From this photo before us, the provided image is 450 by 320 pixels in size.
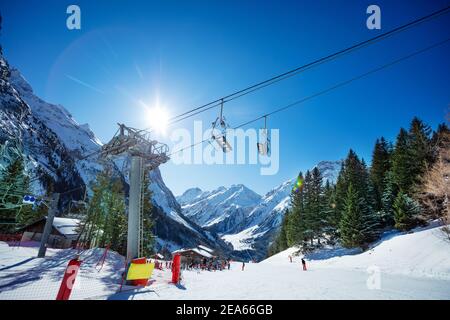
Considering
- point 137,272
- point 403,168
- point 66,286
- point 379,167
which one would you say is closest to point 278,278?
point 137,272

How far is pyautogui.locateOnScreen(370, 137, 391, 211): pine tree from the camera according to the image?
162 feet

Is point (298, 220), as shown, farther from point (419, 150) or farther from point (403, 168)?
point (419, 150)

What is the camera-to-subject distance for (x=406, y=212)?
1414 inches

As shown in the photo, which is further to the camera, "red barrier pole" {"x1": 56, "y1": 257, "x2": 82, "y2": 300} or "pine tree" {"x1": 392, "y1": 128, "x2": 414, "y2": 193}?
"pine tree" {"x1": 392, "y1": 128, "x2": 414, "y2": 193}

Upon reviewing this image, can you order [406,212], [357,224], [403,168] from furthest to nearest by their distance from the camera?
[403,168]
[357,224]
[406,212]

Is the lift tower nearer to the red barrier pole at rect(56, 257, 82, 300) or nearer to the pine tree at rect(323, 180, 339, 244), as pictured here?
the red barrier pole at rect(56, 257, 82, 300)

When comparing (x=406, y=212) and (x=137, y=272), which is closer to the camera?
(x=137, y=272)

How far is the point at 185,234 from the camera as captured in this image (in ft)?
654

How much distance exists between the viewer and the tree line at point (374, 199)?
1427 inches

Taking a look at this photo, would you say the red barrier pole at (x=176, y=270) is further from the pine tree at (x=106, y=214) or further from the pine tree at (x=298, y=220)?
the pine tree at (x=298, y=220)

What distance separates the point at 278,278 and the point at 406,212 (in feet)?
95.8

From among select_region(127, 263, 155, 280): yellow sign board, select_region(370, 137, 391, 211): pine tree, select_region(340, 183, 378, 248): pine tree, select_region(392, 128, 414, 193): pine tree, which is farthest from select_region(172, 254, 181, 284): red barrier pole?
select_region(370, 137, 391, 211): pine tree

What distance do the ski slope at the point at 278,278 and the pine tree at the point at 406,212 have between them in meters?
3.23
